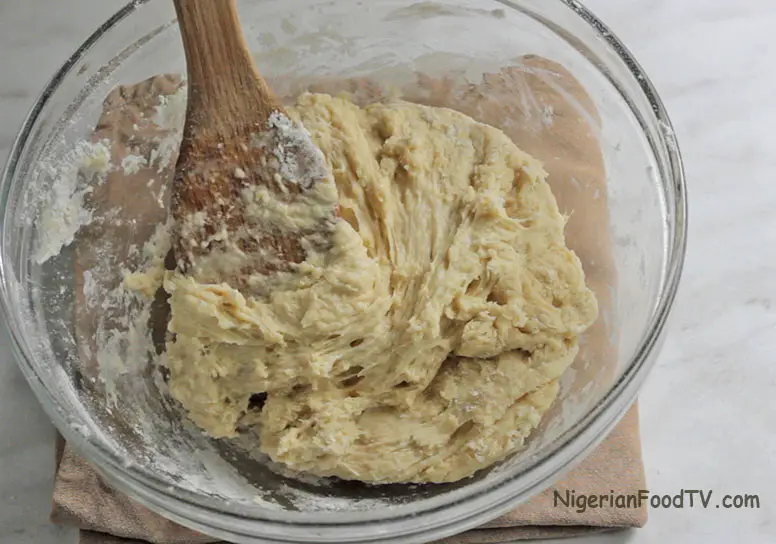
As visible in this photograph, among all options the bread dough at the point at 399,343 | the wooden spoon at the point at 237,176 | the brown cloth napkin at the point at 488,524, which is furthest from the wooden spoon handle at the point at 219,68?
the brown cloth napkin at the point at 488,524

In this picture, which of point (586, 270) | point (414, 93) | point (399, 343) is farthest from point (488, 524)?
point (414, 93)

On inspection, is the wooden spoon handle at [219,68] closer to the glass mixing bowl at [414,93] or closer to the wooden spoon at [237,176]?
the wooden spoon at [237,176]

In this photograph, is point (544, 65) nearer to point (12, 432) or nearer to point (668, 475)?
point (668, 475)

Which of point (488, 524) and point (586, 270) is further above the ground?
point (586, 270)

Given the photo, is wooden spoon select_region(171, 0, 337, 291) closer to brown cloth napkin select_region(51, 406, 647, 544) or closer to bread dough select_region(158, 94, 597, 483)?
bread dough select_region(158, 94, 597, 483)

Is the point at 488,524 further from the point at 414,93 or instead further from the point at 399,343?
the point at 414,93

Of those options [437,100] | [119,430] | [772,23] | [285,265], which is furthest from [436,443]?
[772,23]

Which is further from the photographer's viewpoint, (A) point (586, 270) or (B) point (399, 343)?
(A) point (586, 270)
